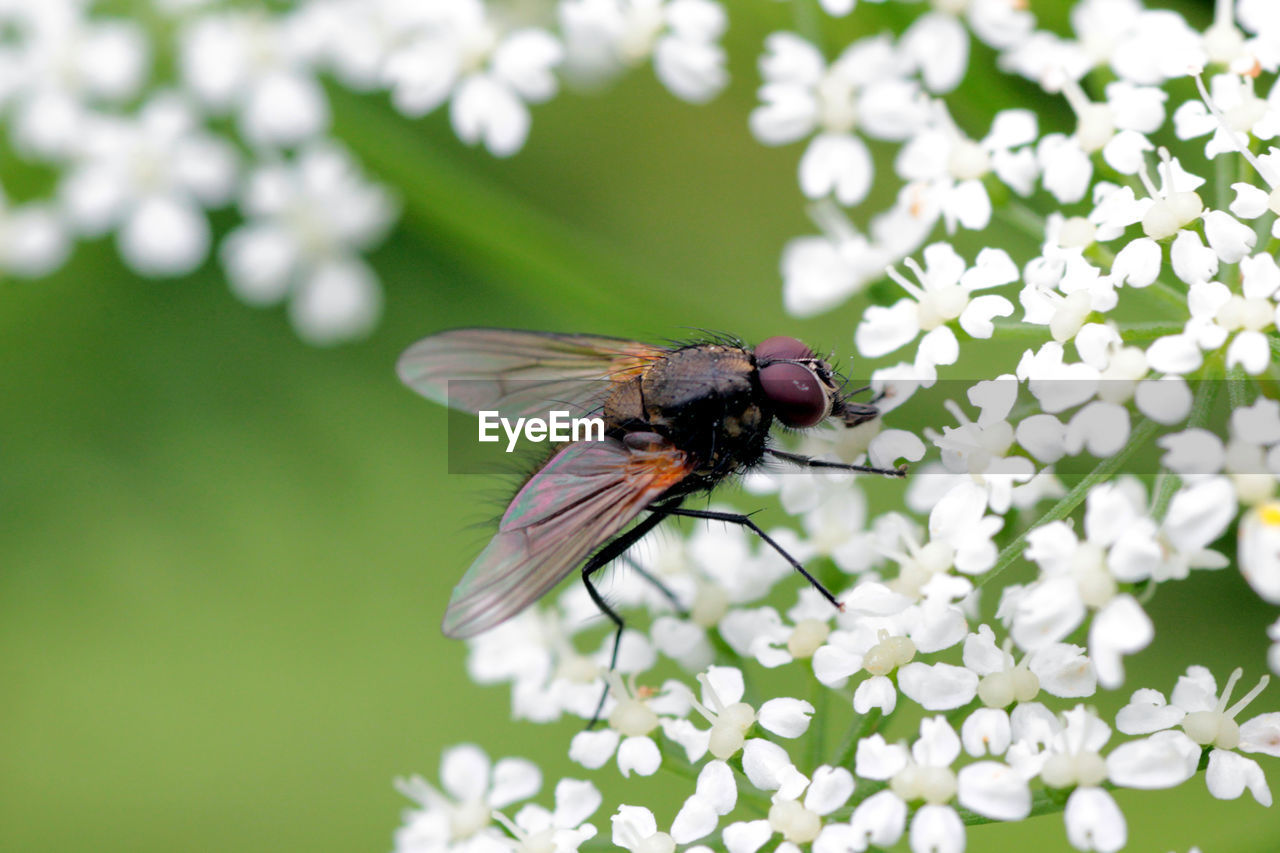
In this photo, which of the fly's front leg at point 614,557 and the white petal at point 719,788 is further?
the fly's front leg at point 614,557

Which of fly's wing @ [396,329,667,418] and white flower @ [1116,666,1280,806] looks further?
fly's wing @ [396,329,667,418]

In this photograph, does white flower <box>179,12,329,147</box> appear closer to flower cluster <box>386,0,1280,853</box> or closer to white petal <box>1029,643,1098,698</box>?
flower cluster <box>386,0,1280,853</box>

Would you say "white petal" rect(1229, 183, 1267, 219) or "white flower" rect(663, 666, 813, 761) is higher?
"white petal" rect(1229, 183, 1267, 219)

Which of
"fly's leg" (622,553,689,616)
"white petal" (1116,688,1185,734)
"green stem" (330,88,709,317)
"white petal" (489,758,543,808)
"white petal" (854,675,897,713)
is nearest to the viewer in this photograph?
"white petal" (1116,688,1185,734)

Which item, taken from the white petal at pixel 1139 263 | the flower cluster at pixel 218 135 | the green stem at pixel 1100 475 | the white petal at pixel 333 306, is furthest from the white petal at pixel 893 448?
the white petal at pixel 333 306

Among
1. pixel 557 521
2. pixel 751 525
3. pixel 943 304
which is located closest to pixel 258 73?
pixel 557 521

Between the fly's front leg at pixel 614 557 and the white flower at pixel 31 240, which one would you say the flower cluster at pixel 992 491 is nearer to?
the fly's front leg at pixel 614 557

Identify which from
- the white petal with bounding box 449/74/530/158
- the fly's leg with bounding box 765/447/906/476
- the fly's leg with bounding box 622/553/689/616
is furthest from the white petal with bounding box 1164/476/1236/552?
the white petal with bounding box 449/74/530/158
